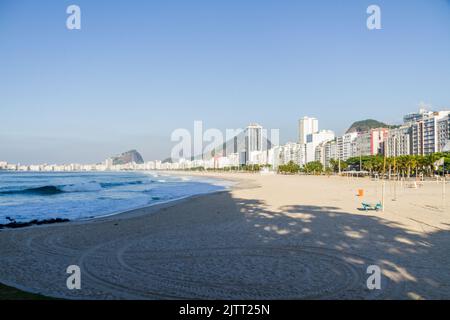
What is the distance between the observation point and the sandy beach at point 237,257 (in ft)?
21.4

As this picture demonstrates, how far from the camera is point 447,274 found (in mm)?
7168

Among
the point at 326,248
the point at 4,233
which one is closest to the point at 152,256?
the point at 326,248

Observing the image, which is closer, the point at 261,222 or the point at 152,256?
the point at 152,256

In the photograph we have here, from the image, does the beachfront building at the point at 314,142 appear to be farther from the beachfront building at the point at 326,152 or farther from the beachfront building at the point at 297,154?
the beachfront building at the point at 326,152

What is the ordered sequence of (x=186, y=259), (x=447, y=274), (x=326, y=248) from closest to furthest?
(x=447, y=274)
(x=186, y=259)
(x=326, y=248)

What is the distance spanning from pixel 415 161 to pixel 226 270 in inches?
2574

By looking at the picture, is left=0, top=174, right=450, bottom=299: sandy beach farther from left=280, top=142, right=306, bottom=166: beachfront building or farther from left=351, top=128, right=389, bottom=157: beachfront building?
left=280, top=142, right=306, bottom=166: beachfront building

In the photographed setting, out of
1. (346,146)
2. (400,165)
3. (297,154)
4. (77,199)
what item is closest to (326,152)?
(346,146)

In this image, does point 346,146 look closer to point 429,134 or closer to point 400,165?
point 429,134

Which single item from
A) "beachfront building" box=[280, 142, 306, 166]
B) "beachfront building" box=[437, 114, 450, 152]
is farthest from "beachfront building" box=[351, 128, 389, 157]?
"beachfront building" box=[280, 142, 306, 166]

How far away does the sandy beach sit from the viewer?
6.51 metres

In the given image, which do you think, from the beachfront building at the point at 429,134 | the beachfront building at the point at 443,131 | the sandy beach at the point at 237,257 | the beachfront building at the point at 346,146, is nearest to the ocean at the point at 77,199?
the sandy beach at the point at 237,257
